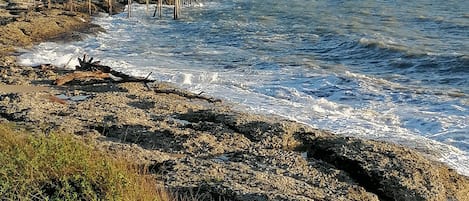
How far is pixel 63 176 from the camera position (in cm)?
472

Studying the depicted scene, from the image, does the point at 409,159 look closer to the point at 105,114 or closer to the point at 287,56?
the point at 105,114

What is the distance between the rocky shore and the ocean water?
1.84 m

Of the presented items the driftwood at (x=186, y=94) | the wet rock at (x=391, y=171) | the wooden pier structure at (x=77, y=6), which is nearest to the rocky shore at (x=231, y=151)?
the wet rock at (x=391, y=171)

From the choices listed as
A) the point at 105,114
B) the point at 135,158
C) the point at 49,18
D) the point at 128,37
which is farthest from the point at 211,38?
the point at 135,158

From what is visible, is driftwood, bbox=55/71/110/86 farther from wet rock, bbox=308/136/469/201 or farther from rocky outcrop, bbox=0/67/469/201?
wet rock, bbox=308/136/469/201

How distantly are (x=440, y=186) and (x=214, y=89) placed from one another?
24.2 ft

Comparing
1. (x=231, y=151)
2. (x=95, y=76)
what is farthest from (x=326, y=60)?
(x=231, y=151)

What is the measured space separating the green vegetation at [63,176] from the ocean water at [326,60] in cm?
484

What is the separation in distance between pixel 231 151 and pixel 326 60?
11018 mm

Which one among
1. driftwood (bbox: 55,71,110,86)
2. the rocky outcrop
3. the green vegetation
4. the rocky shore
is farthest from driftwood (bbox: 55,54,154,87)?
the green vegetation

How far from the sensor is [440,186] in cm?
613

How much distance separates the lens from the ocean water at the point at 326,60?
34.4 ft

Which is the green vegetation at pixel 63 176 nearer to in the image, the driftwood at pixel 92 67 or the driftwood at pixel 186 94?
the driftwood at pixel 186 94

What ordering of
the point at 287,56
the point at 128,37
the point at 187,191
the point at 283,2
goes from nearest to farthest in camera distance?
the point at 187,191, the point at 287,56, the point at 128,37, the point at 283,2
